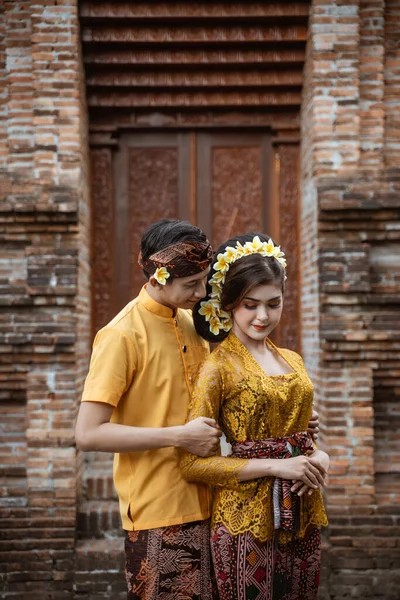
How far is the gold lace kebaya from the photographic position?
85.7 inches

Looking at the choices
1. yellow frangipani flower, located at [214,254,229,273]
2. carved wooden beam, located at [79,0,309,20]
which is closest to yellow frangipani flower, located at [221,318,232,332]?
yellow frangipani flower, located at [214,254,229,273]

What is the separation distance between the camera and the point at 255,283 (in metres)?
2.23

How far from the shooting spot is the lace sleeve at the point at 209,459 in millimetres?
2156

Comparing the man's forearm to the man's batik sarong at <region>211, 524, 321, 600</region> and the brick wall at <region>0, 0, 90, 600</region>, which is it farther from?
the brick wall at <region>0, 0, 90, 600</region>

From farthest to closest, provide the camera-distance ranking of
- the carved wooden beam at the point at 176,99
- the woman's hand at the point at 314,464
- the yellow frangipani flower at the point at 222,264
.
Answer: the carved wooden beam at the point at 176,99, the yellow frangipani flower at the point at 222,264, the woman's hand at the point at 314,464

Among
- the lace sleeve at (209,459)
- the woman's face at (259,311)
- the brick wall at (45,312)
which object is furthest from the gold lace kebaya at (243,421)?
the brick wall at (45,312)

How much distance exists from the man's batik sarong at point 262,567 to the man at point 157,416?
9 centimetres

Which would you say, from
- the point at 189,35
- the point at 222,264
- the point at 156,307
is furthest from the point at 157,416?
the point at 189,35

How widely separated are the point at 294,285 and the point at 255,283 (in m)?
2.75

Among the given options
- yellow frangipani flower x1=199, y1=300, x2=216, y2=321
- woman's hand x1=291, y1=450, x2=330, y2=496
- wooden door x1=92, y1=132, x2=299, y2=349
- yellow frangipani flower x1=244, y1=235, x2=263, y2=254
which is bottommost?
woman's hand x1=291, y1=450, x2=330, y2=496

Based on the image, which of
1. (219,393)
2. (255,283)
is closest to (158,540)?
(219,393)

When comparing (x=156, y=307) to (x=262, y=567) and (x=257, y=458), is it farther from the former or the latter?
(x=262, y=567)

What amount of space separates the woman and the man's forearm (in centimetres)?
13

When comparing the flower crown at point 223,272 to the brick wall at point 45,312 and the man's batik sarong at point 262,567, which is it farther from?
the brick wall at point 45,312
